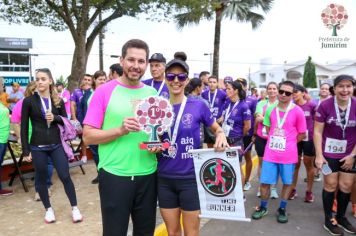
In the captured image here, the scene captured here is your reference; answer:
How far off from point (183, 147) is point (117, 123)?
67 cm

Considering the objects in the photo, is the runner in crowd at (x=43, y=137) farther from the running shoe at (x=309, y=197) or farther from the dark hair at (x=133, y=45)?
the running shoe at (x=309, y=197)

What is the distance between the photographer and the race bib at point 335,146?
427cm

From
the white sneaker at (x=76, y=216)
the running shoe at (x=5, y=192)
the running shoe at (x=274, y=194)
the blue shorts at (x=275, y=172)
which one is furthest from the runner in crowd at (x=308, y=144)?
the running shoe at (x=5, y=192)

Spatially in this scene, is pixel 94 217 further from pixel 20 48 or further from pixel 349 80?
pixel 20 48

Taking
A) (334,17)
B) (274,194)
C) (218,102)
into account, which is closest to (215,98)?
(218,102)

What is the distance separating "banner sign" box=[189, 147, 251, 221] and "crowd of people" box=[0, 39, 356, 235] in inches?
3.2

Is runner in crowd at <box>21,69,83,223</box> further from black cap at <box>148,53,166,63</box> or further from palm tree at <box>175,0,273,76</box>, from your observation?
palm tree at <box>175,0,273,76</box>

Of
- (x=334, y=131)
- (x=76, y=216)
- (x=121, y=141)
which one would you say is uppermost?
(x=121, y=141)

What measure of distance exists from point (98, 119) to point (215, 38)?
17.3m

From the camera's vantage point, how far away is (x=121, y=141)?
242 centimetres

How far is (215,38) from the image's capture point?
62.1 ft

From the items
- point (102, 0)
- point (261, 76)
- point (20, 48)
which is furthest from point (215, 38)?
point (261, 76)

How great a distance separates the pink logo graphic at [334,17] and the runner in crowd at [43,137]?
17030 mm

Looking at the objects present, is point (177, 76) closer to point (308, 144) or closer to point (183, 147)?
point (183, 147)
